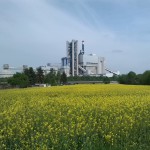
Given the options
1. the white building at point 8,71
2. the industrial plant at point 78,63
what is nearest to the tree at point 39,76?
the white building at point 8,71

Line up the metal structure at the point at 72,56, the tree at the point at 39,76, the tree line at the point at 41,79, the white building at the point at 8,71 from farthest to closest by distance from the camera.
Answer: the metal structure at the point at 72,56
the white building at the point at 8,71
the tree at the point at 39,76
the tree line at the point at 41,79

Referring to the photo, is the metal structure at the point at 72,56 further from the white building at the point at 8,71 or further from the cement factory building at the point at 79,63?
the white building at the point at 8,71

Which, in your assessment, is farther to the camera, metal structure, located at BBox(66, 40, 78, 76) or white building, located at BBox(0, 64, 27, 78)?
metal structure, located at BBox(66, 40, 78, 76)

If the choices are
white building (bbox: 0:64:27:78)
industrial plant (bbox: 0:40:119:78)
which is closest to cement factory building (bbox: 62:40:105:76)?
industrial plant (bbox: 0:40:119:78)

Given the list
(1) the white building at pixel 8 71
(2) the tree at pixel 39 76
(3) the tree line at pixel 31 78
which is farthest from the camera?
(1) the white building at pixel 8 71

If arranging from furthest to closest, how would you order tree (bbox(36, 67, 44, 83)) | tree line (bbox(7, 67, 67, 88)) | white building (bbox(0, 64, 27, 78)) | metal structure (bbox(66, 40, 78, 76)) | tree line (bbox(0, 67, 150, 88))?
1. metal structure (bbox(66, 40, 78, 76))
2. white building (bbox(0, 64, 27, 78))
3. tree (bbox(36, 67, 44, 83))
4. tree line (bbox(7, 67, 67, 88))
5. tree line (bbox(0, 67, 150, 88))

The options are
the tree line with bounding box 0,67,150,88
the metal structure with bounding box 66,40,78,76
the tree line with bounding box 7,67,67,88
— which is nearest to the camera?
the tree line with bounding box 0,67,150,88

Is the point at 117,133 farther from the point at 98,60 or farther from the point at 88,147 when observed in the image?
the point at 98,60

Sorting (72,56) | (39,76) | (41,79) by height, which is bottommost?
(41,79)

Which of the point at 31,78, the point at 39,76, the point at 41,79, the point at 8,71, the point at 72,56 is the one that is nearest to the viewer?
the point at 31,78

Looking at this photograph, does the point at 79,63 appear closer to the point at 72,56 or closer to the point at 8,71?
the point at 72,56

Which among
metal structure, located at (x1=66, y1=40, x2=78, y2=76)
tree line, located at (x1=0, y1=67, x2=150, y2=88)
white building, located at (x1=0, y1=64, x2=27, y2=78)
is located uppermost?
metal structure, located at (x1=66, y1=40, x2=78, y2=76)

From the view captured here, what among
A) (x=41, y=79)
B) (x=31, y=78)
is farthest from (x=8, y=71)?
(x=31, y=78)

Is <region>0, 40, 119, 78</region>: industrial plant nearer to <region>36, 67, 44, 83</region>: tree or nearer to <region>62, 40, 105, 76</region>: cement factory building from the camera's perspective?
<region>62, 40, 105, 76</region>: cement factory building
